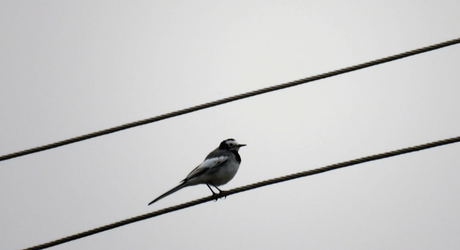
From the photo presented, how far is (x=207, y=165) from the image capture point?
11.0 m

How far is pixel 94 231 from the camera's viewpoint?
7129 mm

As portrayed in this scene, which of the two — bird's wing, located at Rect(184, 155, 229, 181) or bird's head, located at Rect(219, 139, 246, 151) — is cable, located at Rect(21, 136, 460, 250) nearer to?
bird's wing, located at Rect(184, 155, 229, 181)

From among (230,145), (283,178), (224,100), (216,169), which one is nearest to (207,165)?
(216,169)

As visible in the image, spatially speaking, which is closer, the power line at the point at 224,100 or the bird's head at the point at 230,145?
the power line at the point at 224,100

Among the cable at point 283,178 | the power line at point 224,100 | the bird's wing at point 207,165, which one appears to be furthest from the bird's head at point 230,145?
the cable at point 283,178


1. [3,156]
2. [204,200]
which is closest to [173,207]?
[204,200]

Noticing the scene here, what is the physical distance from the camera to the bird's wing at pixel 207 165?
34.8 feet

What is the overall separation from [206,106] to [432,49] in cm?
301

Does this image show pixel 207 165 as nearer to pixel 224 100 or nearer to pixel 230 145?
pixel 230 145

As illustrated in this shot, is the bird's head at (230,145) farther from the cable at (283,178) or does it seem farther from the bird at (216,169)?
the cable at (283,178)

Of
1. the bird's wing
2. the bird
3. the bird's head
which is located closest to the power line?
the bird

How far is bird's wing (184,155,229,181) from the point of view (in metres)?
10.6

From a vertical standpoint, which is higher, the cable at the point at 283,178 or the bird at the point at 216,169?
the cable at the point at 283,178

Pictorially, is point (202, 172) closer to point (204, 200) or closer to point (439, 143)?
point (204, 200)
